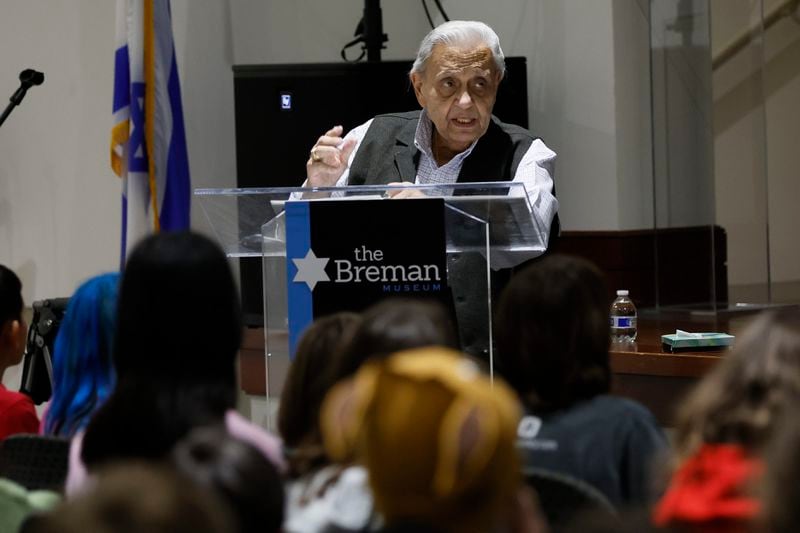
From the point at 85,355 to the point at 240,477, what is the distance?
1.17 metres

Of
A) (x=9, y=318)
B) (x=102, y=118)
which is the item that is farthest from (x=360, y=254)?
(x=102, y=118)

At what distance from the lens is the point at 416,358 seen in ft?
4.70

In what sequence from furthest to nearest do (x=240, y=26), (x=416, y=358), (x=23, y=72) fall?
(x=240, y=26), (x=23, y=72), (x=416, y=358)

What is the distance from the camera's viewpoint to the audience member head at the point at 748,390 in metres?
1.62

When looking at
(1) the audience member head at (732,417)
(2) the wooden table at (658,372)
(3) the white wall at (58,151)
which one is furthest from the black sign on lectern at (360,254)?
(3) the white wall at (58,151)

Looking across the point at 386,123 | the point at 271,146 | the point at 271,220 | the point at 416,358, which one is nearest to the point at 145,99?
the point at 271,146

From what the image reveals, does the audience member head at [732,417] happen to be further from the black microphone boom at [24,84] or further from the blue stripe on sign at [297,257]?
the black microphone boom at [24,84]

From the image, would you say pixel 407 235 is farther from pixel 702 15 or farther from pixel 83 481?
pixel 702 15

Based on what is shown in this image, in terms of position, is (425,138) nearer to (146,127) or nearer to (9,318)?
(9,318)

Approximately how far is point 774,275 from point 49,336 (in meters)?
3.69

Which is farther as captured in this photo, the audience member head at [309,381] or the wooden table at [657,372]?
the wooden table at [657,372]

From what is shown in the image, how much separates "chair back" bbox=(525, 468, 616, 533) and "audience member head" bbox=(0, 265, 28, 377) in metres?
1.59

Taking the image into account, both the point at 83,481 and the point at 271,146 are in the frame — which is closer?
the point at 83,481

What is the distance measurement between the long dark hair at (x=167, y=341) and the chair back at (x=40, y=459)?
23 centimetres
